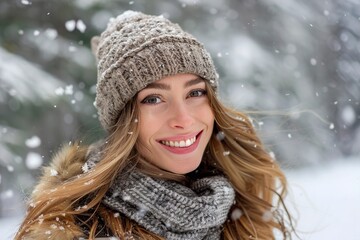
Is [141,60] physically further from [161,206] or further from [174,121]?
[161,206]

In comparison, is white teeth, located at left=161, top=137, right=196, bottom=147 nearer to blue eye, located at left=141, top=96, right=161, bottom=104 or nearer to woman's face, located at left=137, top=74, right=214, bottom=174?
woman's face, located at left=137, top=74, right=214, bottom=174

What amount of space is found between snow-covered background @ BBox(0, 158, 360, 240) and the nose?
2.54 meters

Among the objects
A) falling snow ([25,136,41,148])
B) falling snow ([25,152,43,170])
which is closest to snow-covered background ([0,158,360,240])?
falling snow ([25,152,43,170])

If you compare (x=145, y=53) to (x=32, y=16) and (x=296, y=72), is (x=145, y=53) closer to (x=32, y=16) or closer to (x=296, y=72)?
(x=32, y=16)

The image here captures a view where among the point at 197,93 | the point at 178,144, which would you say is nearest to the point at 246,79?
the point at 197,93

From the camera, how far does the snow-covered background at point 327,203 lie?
18.4 feet

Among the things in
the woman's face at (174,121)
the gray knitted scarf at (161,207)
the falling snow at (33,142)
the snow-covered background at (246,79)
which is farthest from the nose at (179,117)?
the falling snow at (33,142)

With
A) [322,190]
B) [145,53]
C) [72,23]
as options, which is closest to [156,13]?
[72,23]

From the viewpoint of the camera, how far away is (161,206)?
2.51 metres

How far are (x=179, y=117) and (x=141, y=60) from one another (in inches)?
12.8

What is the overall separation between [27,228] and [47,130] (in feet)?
14.4

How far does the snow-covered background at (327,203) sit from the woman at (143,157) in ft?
7.94

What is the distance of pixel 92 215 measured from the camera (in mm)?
2494

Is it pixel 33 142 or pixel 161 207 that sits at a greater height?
pixel 161 207
